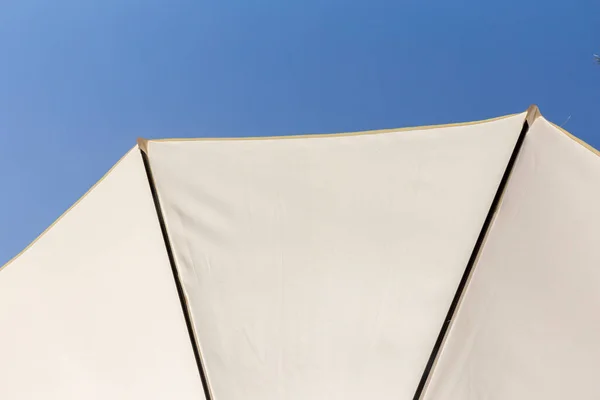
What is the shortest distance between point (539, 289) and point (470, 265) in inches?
8.2

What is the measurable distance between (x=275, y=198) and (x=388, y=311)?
463 mm

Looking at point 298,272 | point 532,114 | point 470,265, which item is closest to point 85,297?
point 298,272

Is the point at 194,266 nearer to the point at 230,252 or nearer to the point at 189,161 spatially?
the point at 230,252

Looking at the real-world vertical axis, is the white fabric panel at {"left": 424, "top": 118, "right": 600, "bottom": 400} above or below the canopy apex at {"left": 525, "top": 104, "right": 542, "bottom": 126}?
below

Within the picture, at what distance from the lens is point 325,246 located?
119 centimetres

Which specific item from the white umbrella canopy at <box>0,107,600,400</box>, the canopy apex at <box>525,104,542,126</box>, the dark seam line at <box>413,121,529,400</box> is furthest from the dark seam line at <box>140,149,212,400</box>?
the canopy apex at <box>525,104,542,126</box>

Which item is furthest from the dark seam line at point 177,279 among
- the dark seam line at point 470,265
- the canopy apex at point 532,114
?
the canopy apex at point 532,114

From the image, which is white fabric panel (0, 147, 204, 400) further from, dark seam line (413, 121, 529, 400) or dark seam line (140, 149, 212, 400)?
dark seam line (413, 121, 529, 400)

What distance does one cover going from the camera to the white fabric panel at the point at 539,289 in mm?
879

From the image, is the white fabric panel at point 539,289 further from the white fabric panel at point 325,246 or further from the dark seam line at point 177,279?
the dark seam line at point 177,279

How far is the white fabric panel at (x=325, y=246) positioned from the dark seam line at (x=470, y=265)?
1cm

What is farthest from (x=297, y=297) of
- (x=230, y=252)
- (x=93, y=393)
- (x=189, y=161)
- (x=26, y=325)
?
(x=26, y=325)

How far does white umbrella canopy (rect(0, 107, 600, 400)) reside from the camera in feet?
3.53

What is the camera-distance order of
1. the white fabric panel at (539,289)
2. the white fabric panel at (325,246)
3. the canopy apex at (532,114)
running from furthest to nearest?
the white fabric panel at (325,246) < the canopy apex at (532,114) < the white fabric panel at (539,289)
